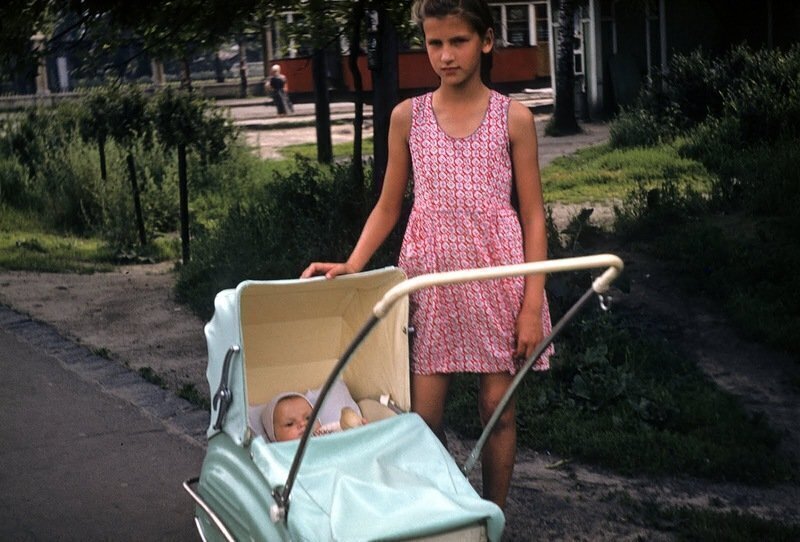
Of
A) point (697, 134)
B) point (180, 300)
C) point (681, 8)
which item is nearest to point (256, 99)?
point (681, 8)

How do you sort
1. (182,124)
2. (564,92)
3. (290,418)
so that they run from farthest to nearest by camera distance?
(564,92) → (182,124) → (290,418)

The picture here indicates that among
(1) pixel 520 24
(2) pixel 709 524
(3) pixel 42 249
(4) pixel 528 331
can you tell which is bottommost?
(2) pixel 709 524

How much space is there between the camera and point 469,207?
12.1 ft

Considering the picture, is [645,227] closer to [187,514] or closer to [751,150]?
[751,150]

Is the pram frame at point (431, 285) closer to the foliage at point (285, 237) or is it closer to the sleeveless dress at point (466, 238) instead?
the sleeveless dress at point (466, 238)

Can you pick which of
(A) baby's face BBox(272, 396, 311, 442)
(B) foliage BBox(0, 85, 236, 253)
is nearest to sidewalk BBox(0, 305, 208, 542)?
(A) baby's face BBox(272, 396, 311, 442)

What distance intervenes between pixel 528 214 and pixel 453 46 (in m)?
0.55

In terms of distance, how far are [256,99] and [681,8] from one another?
76.5 feet

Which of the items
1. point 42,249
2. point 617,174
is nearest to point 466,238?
point 42,249

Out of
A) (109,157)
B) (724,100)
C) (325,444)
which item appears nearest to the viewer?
(325,444)

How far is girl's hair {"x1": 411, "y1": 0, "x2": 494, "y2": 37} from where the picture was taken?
359cm

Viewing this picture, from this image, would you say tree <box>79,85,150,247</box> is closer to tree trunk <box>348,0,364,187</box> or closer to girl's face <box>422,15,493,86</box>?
tree trunk <box>348,0,364,187</box>

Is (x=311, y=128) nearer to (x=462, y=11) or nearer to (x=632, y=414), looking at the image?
(x=632, y=414)

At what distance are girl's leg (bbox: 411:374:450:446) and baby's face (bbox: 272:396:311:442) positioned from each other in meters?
0.34
